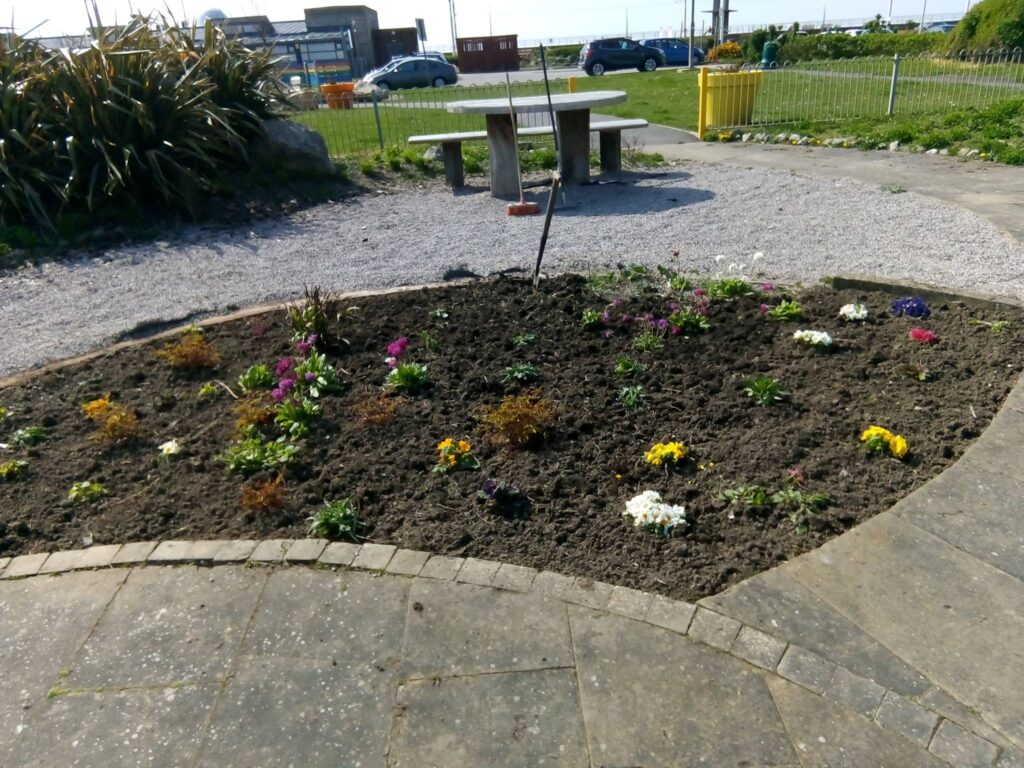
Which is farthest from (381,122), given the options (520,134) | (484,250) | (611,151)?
(484,250)

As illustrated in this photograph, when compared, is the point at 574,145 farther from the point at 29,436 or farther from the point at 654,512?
the point at 654,512

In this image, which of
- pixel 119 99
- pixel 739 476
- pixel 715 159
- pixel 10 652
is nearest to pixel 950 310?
pixel 739 476

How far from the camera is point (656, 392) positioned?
13.1ft

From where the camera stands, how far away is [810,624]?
2.44 metres

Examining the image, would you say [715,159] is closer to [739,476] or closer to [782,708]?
[739,476]

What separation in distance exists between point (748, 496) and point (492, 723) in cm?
143

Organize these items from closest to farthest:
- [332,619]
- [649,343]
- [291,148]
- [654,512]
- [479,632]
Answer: [479,632]
[332,619]
[654,512]
[649,343]
[291,148]

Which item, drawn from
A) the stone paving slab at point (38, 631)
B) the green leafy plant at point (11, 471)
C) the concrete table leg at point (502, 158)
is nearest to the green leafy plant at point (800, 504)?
the stone paving slab at point (38, 631)

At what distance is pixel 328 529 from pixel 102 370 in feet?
8.12

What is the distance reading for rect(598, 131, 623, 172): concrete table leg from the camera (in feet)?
32.2

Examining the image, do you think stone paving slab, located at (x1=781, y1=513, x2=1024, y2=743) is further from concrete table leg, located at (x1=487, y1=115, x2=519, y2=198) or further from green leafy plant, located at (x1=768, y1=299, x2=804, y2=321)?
concrete table leg, located at (x1=487, y1=115, x2=519, y2=198)

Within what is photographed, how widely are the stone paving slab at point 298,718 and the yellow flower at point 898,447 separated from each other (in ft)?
7.42

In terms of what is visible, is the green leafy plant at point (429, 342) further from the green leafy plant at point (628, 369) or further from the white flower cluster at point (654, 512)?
the white flower cluster at point (654, 512)

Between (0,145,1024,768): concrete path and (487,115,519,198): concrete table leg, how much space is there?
6808 mm
